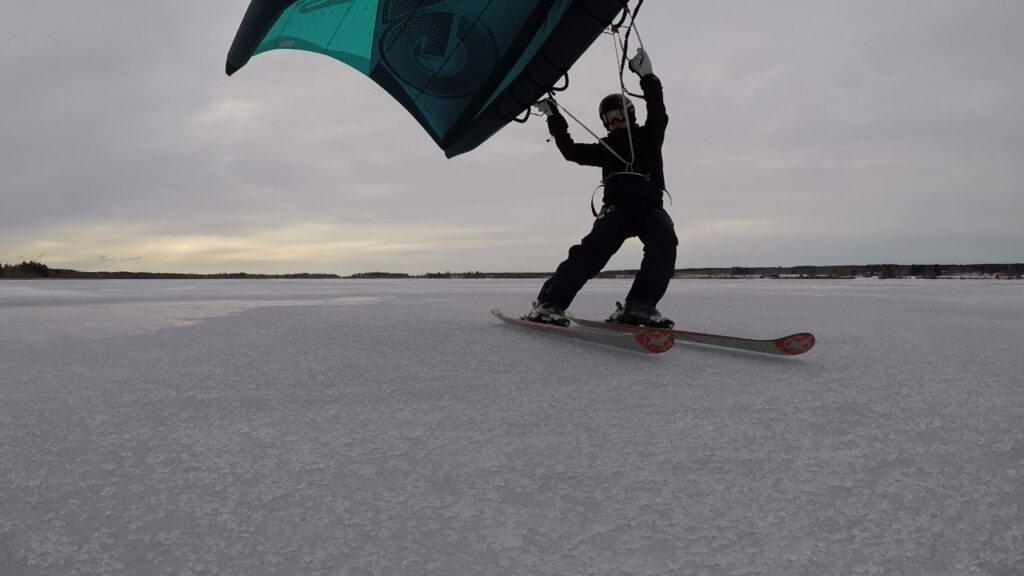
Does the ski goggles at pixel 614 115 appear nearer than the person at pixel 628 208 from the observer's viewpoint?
No

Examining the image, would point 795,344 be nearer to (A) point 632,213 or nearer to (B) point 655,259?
(B) point 655,259

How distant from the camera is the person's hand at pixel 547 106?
4867mm

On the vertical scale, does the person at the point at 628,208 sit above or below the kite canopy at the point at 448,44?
below

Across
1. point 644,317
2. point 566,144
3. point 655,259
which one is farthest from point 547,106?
point 644,317

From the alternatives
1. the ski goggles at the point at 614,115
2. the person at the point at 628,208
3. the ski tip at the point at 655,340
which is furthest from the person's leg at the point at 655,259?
the ski tip at the point at 655,340

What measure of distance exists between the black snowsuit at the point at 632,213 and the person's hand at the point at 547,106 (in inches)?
3.6

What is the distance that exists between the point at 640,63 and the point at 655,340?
2.03 m

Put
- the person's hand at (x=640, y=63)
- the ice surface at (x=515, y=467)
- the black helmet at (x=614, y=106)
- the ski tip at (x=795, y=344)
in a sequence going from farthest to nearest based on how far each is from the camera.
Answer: the black helmet at (x=614, y=106), the person's hand at (x=640, y=63), the ski tip at (x=795, y=344), the ice surface at (x=515, y=467)

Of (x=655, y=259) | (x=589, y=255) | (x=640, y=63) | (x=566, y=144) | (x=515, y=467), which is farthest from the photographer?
(x=566, y=144)

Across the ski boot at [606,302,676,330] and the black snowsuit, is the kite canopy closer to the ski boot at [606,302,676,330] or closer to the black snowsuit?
the black snowsuit

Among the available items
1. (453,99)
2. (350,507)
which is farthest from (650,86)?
(350,507)

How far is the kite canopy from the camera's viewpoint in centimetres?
432

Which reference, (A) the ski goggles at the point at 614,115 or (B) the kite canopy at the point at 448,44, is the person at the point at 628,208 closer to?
(A) the ski goggles at the point at 614,115

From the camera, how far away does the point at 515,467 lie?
58.5 inches
